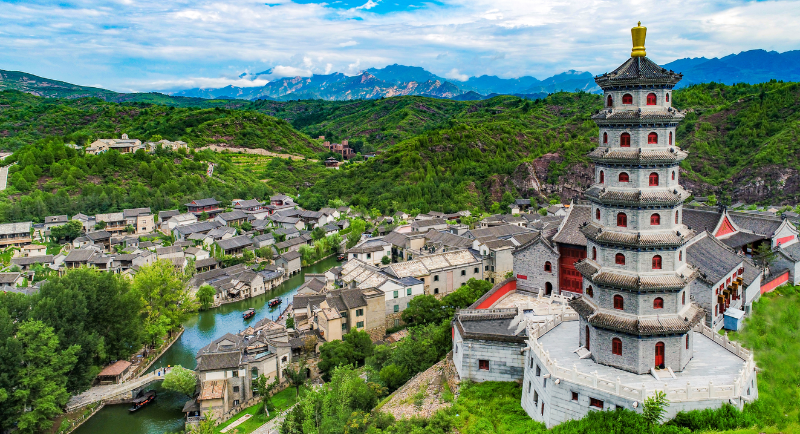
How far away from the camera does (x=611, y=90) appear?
61.1 feet

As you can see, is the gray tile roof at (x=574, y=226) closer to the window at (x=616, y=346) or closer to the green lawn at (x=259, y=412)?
the window at (x=616, y=346)

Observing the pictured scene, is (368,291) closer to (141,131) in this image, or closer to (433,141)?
(433,141)

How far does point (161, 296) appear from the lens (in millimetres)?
40344

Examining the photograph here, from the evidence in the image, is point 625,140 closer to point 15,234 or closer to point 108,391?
point 108,391

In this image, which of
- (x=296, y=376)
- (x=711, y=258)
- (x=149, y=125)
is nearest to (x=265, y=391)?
(x=296, y=376)

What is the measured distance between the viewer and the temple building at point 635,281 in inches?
664

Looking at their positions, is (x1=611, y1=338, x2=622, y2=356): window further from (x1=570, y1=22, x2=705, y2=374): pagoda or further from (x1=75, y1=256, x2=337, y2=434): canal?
(x1=75, y1=256, x2=337, y2=434): canal

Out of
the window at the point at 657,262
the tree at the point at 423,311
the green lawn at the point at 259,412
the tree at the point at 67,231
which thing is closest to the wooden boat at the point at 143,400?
the green lawn at the point at 259,412

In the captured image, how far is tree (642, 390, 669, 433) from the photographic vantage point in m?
14.9

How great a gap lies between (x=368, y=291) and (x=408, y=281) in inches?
143

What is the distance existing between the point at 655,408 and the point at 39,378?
93.5 feet

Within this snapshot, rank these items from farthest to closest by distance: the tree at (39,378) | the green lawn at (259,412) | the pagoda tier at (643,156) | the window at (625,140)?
the green lawn at (259,412)
the tree at (39,378)
the window at (625,140)
the pagoda tier at (643,156)

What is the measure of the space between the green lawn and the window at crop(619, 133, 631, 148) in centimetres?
1956

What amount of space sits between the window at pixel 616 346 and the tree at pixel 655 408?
2.32 meters
